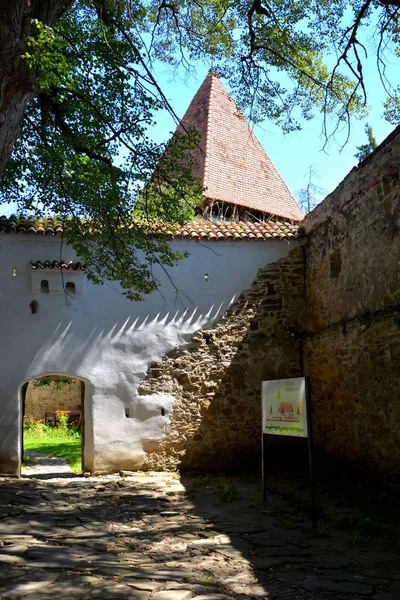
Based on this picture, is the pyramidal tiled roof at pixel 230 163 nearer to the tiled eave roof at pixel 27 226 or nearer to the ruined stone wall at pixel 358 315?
the ruined stone wall at pixel 358 315

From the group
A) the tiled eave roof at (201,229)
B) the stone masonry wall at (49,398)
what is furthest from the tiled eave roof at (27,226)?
the stone masonry wall at (49,398)

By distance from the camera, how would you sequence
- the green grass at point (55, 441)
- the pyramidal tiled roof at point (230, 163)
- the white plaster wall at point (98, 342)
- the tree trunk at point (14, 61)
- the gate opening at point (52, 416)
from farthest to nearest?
1. the gate opening at point (52, 416)
2. the pyramidal tiled roof at point (230, 163)
3. the green grass at point (55, 441)
4. the white plaster wall at point (98, 342)
5. the tree trunk at point (14, 61)

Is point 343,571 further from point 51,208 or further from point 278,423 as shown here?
point 51,208

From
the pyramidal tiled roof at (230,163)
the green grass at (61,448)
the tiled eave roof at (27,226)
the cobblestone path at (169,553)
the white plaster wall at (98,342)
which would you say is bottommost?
the green grass at (61,448)

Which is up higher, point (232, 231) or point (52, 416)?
point (232, 231)

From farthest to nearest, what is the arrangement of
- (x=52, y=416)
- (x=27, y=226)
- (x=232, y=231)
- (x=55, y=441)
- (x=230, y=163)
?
(x=52, y=416) → (x=230, y=163) → (x=55, y=441) → (x=232, y=231) → (x=27, y=226)

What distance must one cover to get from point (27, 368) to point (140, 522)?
13.0ft

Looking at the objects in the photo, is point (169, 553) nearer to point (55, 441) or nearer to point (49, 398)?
point (55, 441)

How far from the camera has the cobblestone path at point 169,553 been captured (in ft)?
13.9

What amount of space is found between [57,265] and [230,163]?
9615 mm

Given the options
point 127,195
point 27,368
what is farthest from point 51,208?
point 27,368

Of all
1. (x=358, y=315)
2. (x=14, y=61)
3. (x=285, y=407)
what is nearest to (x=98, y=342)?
(x=285, y=407)

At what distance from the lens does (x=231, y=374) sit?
34.0 feet

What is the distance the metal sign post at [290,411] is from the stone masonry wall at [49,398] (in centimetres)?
1370
